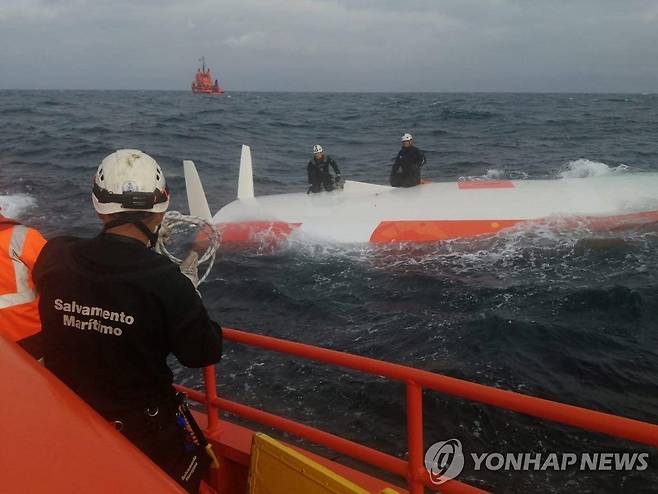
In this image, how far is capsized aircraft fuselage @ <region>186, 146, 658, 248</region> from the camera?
12906 mm

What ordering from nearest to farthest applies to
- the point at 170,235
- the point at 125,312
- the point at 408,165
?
1. the point at 125,312
2. the point at 170,235
3. the point at 408,165

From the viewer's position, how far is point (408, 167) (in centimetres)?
Answer: 1437

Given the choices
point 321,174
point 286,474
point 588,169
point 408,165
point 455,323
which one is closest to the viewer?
point 286,474

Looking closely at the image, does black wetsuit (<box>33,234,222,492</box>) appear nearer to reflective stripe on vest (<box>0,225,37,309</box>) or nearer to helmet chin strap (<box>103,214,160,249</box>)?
helmet chin strap (<box>103,214,160,249</box>)

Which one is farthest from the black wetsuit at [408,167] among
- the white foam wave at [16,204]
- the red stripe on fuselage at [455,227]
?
the white foam wave at [16,204]

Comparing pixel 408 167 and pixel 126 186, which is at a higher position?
pixel 126 186

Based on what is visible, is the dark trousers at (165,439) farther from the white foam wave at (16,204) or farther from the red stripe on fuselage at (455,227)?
the white foam wave at (16,204)

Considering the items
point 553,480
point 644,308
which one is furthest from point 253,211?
point 553,480

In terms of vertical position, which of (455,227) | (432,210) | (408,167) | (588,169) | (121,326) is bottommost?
(455,227)

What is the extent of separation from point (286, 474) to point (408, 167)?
40.7 ft

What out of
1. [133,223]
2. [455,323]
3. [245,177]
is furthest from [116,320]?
[245,177]

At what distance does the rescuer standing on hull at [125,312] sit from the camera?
2.21m

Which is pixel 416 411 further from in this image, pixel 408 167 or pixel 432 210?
pixel 408 167

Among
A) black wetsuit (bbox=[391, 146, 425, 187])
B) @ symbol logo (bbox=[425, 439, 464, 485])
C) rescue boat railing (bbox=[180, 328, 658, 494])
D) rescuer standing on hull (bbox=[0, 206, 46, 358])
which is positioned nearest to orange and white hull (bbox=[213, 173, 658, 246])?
black wetsuit (bbox=[391, 146, 425, 187])
